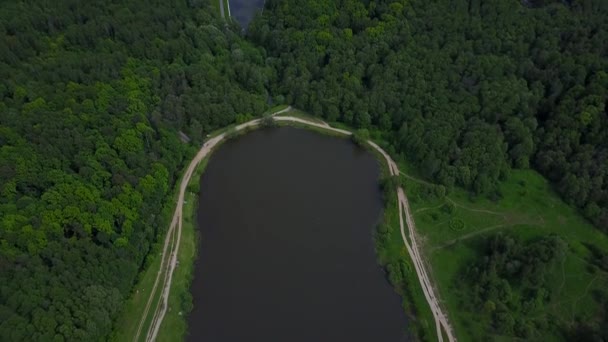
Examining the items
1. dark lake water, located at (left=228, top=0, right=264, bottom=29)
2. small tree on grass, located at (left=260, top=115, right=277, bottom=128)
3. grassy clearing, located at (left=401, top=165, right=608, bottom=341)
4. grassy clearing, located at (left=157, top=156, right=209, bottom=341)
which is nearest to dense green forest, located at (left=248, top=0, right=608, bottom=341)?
grassy clearing, located at (left=401, top=165, right=608, bottom=341)

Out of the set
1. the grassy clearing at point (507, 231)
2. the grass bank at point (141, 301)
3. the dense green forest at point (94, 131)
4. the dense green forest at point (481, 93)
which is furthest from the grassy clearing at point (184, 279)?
the grassy clearing at point (507, 231)

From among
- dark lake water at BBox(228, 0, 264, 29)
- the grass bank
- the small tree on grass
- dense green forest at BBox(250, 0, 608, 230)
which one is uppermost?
dark lake water at BBox(228, 0, 264, 29)

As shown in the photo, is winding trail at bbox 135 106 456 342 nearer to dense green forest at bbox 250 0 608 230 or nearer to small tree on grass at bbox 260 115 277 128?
small tree on grass at bbox 260 115 277 128

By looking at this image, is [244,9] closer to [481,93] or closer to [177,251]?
[481,93]

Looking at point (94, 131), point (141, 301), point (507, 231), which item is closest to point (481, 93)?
point (507, 231)

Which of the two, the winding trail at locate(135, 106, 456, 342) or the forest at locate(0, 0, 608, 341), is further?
the winding trail at locate(135, 106, 456, 342)

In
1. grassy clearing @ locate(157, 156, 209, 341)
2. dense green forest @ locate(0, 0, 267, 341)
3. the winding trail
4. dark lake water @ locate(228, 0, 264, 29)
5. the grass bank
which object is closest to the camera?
dense green forest @ locate(0, 0, 267, 341)

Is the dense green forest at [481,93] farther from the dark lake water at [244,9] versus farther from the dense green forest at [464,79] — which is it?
the dark lake water at [244,9]

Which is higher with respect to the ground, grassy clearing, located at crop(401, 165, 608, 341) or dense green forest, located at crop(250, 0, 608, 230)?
dense green forest, located at crop(250, 0, 608, 230)
